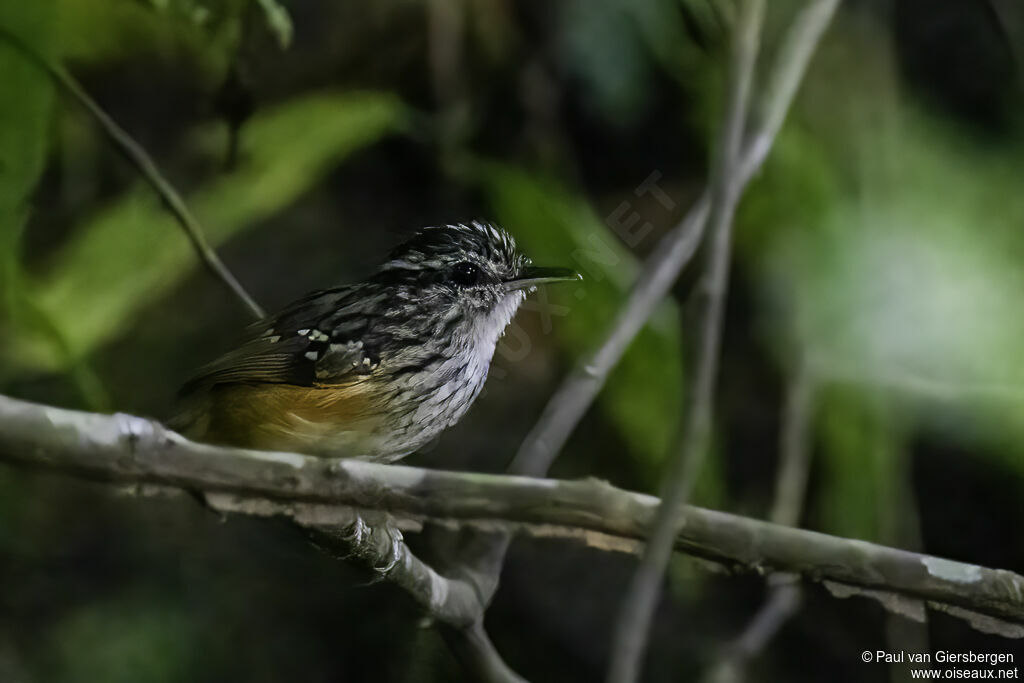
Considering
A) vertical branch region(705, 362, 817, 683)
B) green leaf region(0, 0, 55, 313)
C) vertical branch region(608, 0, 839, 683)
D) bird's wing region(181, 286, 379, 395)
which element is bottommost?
vertical branch region(705, 362, 817, 683)

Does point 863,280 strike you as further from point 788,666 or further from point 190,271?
point 190,271

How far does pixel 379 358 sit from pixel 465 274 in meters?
0.15

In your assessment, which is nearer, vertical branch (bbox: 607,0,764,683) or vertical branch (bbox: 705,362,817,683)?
vertical branch (bbox: 607,0,764,683)

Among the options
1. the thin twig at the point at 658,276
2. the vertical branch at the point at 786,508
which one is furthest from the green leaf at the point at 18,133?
the vertical branch at the point at 786,508

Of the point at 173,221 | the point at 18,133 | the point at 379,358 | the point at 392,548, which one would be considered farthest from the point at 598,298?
the point at 18,133

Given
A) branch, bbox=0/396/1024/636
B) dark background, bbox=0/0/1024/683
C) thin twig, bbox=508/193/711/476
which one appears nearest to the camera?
branch, bbox=0/396/1024/636

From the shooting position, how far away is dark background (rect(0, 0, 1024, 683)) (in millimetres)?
1057

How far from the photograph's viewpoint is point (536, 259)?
1.15m

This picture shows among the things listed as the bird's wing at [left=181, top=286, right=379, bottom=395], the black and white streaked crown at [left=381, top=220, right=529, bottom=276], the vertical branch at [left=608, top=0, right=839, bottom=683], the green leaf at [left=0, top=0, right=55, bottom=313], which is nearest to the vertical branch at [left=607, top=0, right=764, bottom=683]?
the vertical branch at [left=608, top=0, right=839, bottom=683]

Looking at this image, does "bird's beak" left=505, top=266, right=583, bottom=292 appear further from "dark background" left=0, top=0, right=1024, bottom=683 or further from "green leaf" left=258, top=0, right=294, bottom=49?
Answer: "green leaf" left=258, top=0, right=294, bottom=49

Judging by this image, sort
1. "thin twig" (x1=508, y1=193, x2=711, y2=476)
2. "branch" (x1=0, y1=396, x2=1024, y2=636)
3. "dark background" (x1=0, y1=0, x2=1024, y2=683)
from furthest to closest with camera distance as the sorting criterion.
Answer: "thin twig" (x1=508, y1=193, x2=711, y2=476)
"dark background" (x1=0, y1=0, x2=1024, y2=683)
"branch" (x1=0, y1=396, x2=1024, y2=636)

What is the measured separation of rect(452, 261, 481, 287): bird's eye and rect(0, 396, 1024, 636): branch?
228 mm

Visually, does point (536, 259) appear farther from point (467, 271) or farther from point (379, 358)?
point (379, 358)

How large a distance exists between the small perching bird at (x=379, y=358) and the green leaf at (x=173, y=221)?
15 centimetres
